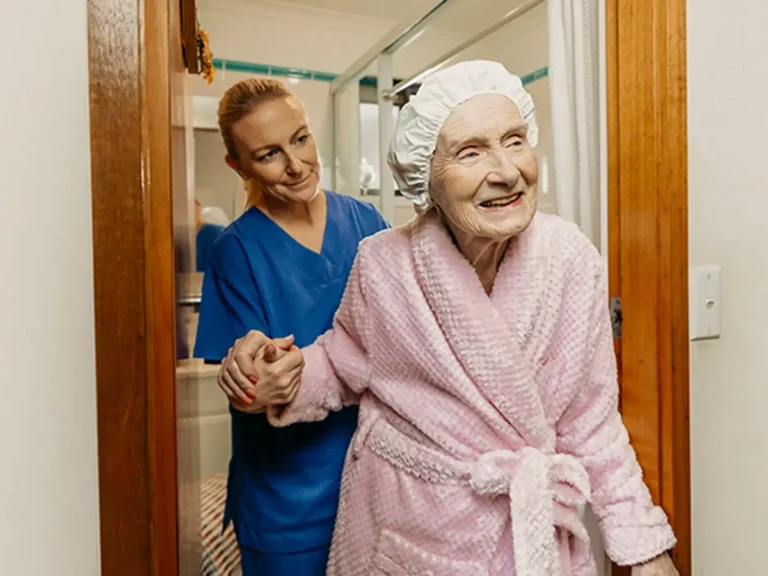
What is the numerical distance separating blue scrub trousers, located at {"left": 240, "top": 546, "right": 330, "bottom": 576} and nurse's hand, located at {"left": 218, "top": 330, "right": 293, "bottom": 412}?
1.17 ft

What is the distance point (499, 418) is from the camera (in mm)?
846

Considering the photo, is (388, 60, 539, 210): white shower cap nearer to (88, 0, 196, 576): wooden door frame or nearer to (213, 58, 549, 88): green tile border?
(88, 0, 196, 576): wooden door frame

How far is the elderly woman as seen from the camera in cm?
83

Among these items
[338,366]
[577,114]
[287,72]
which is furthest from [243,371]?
[287,72]

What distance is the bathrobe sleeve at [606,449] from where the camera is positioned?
2.78 ft

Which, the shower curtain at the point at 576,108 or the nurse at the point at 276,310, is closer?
the shower curtain at the point at 576,108

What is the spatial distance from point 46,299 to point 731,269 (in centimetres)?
89

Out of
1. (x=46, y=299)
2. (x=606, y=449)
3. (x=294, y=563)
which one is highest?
(x=46, y=299)

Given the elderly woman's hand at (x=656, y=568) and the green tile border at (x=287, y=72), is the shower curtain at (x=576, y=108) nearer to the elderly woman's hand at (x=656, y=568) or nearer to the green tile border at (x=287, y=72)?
the elderly woman's hand at (x=656, y=568)

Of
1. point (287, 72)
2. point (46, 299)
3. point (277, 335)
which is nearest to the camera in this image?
point (46, 299)

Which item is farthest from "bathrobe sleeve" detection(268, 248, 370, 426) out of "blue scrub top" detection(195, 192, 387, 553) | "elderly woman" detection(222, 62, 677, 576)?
"blue scrub top" detection(195, 192, 387, 553)

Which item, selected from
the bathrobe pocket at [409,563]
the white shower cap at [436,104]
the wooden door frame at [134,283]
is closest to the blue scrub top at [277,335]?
the bathrobe pocket at [409,563]

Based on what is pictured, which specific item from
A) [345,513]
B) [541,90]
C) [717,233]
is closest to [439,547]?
[345,513]

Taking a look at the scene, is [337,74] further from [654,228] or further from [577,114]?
[654,228]
